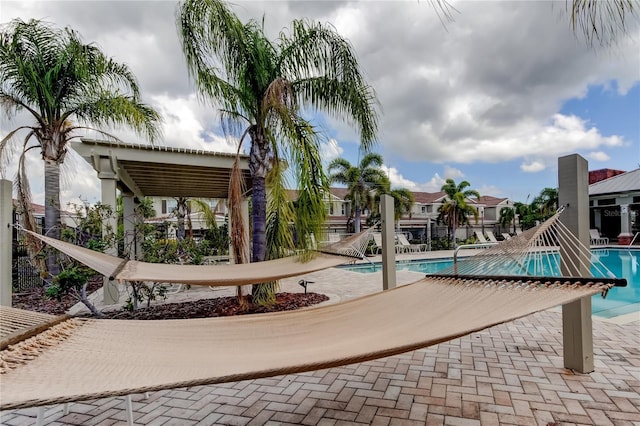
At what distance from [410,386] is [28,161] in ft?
20.2

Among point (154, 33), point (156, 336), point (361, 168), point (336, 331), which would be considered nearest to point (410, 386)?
point (336, 331)

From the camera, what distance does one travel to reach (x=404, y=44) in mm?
4781

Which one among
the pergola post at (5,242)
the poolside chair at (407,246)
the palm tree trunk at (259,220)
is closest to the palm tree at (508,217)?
the poolside chair at (407,246)

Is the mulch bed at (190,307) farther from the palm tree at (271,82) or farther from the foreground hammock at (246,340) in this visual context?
the foreground hammock at (246,340)

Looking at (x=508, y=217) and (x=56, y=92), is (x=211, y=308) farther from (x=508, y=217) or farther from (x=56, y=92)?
(x=508, y=217)

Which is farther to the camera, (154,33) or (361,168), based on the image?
(361,168)

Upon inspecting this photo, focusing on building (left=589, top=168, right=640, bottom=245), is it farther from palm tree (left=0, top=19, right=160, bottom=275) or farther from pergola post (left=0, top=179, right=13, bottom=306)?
pergola post (left=0, top=179, right=13, bottom=306)

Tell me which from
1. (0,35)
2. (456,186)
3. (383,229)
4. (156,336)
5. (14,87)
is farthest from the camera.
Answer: (456,186)

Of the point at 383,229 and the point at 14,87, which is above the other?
the point at 14,87

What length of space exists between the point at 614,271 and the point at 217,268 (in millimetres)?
11367

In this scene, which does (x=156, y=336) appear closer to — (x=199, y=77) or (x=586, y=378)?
(x=586, y=378)

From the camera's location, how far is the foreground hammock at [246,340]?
1.13 metres

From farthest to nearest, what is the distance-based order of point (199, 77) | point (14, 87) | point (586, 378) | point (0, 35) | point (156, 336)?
point (14, 87), point (0, 35), point (199, 77), point (586, 378), point (156, 336)

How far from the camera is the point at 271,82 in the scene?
4258 millimetres
